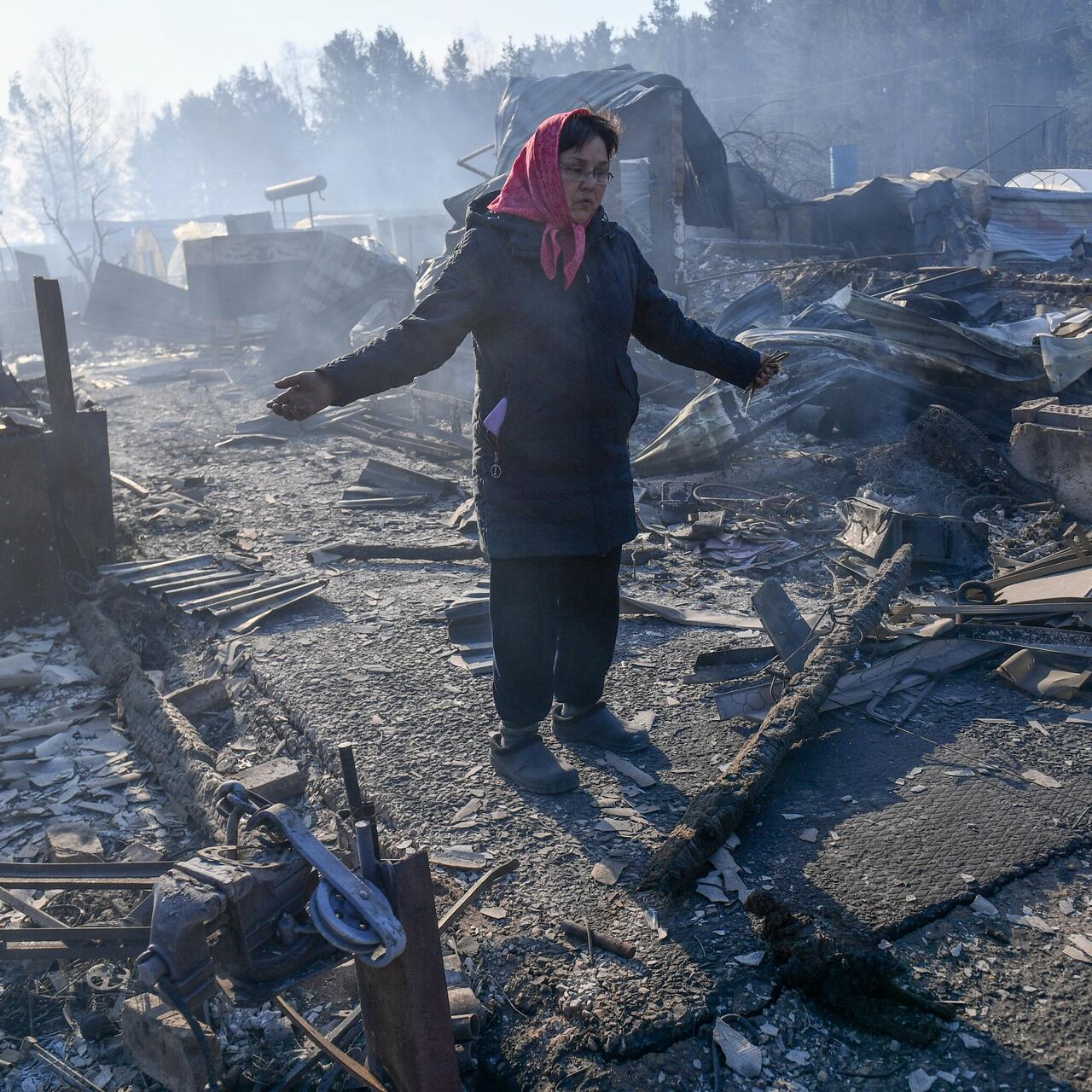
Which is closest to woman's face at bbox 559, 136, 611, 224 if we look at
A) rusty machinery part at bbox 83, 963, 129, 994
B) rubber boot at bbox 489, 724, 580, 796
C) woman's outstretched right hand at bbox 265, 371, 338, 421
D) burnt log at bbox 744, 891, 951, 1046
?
woman's outstretched right hand at bbox 265, 371, 338, 421

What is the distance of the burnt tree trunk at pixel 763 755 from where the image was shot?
9.21 feet

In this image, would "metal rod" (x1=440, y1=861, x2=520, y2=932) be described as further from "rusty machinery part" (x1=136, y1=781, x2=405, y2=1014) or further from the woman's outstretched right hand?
the woman's outstretched right hand

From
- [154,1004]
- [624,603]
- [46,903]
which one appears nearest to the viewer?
[154,1004]

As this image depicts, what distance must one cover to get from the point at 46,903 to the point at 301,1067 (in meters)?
1.42

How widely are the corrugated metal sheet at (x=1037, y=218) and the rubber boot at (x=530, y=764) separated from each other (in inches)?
754

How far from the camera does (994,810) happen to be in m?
3.13

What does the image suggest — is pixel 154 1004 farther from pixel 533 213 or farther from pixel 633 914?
pixel 533 213

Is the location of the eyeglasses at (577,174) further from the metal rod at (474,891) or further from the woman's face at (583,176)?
the metal rod at (474,891)

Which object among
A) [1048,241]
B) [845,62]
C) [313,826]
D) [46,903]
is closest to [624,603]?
[313,826]

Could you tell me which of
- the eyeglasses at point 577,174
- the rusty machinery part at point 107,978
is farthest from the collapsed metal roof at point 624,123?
the rusty machinery part at point 107,978

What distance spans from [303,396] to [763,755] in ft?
6.32

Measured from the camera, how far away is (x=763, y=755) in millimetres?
3252

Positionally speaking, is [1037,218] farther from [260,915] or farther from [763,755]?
[260,915]

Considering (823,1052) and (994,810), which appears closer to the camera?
(823,1052)
